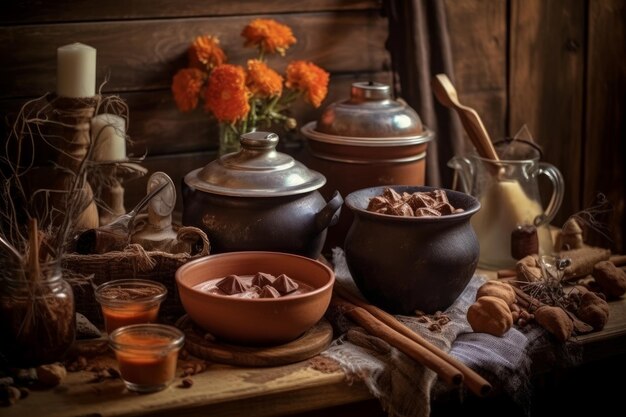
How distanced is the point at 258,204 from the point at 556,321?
54 cm

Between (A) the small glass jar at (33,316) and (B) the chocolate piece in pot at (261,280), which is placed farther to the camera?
(B) the chocolate piece in pot at (261,280)

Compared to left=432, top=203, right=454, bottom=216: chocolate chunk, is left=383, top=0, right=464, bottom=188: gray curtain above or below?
above

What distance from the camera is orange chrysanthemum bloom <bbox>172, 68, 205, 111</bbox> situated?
1839mm

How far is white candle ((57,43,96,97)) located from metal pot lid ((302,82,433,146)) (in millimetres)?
472

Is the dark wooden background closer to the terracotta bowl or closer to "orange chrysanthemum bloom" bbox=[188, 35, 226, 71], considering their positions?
"orange chrysanthemum bloom" bbox=[188, 35, 226, 71]

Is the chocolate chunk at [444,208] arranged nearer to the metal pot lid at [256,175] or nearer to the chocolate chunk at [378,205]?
the chocolate chunk at [378,205]

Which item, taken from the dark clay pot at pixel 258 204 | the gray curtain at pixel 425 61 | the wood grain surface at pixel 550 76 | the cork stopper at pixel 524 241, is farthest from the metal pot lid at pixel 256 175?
the wood grain surface at pixel 550 76

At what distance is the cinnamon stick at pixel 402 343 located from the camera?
1.30 metres

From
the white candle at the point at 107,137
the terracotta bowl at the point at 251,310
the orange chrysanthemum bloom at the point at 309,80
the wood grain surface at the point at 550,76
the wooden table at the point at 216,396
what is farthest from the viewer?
the wood grain surface at the point at 550,76

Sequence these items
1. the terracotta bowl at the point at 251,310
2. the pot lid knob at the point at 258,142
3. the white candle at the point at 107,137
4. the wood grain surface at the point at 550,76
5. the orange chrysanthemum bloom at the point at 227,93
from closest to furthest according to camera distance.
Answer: the terracotta bowl at the point at 251,310 → the pot lid knob at the point at 258,142 → the white candle at the point at 107,137 → the orange chrysanthemum bloom at the point at 227,93 → the wood grain surface at the point at 550,76

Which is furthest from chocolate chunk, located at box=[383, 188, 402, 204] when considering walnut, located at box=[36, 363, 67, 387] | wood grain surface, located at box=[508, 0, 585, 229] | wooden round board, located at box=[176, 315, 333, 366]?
wood grain surface, located at box=[508, 0, 585, 229]

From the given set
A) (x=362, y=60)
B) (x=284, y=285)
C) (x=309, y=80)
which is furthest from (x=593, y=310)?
(x=362, y=60)

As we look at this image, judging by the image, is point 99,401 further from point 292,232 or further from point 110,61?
point 110,61

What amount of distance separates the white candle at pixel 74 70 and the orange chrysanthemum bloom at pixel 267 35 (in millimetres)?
374
